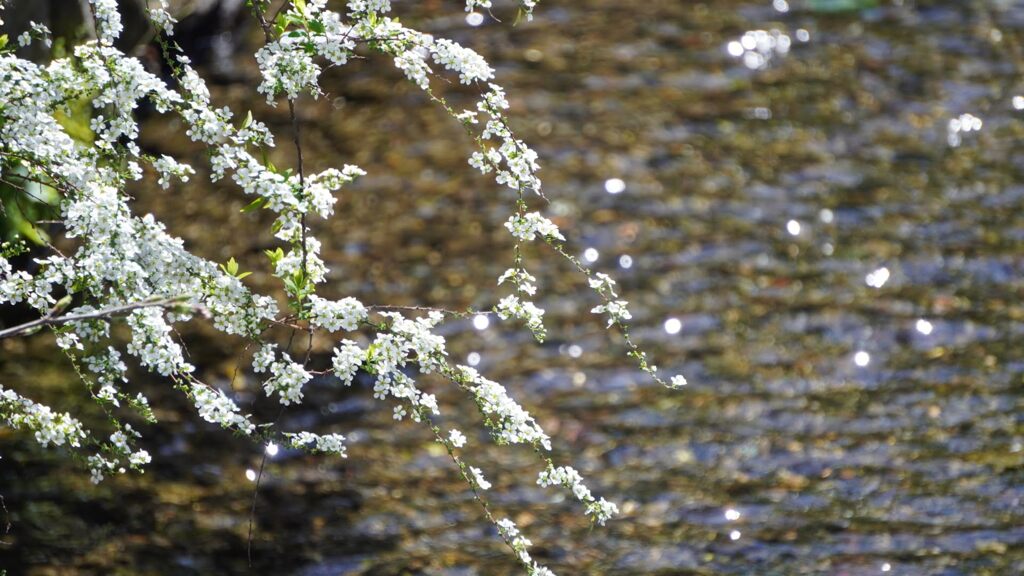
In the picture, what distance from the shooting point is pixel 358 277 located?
8.65m

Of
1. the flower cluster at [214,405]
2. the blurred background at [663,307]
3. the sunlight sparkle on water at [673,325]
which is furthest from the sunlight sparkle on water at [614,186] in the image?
the flower cluster at [214,405]

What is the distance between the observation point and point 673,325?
8.19 meters

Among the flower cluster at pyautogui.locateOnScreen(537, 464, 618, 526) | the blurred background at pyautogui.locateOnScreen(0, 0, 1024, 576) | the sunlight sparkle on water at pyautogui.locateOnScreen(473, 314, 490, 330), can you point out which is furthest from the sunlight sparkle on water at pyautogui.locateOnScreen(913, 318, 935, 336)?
the flower cluster at pyautogui.locateOnScreen(537, 464, 618, 526)

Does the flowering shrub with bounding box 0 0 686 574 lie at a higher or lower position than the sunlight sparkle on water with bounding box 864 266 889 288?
lower

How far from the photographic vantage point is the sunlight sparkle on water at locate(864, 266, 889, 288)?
8.51 m

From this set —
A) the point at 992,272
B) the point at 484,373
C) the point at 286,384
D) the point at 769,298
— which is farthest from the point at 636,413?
the point at 286,384

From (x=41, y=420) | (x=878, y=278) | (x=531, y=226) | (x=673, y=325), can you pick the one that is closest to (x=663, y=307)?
(x=673, y=325)

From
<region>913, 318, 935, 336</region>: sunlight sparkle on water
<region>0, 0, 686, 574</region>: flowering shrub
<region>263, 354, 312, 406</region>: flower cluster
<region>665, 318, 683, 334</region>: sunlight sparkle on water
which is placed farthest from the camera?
<region>665, 318, 683, 334</region>: sunlight sparkle on water

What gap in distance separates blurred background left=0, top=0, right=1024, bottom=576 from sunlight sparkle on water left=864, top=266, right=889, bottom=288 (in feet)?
0.20

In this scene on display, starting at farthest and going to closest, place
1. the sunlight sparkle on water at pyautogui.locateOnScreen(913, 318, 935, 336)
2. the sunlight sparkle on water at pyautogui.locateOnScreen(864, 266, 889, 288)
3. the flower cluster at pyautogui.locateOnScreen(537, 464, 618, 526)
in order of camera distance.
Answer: the sunlight sparkle on water at pyautogui.locateOnScreen(864, 266, 889, 288), the sunlight sparkle on water at pyautogui.locateOnScreen(913, 318, 935, 336), the flower cluster at pyautogui.locateOnScreen(537, 464, 618, 526)

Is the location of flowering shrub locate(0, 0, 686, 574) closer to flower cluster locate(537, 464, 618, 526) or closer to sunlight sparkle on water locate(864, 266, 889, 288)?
flower cluster locate(537, 464, 618, 526)

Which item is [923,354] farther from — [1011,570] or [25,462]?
[25,462]

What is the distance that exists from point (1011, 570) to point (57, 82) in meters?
4.99

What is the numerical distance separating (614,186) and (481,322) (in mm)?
2141
